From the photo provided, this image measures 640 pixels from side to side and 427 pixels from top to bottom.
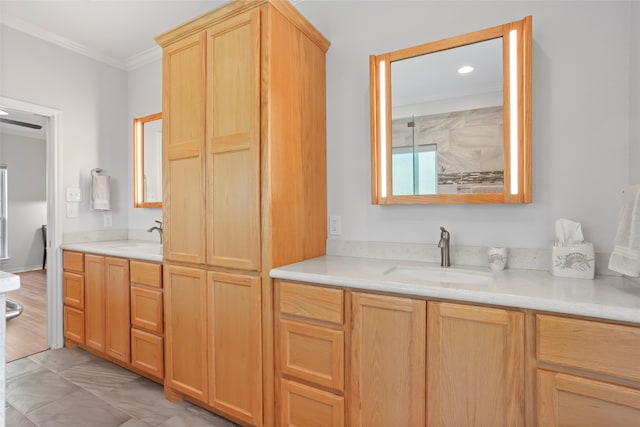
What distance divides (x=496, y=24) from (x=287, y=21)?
1.09 meters

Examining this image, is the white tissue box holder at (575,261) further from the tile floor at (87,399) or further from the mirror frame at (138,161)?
the mirror frame at (138,161)

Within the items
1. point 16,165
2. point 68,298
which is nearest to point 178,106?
point 68,298

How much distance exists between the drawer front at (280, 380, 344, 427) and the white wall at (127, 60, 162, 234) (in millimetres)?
2148

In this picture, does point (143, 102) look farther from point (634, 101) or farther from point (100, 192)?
point (634, 101)

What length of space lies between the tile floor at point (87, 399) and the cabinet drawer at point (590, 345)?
5.45 feet

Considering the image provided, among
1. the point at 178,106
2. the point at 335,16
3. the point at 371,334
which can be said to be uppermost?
the point at 335,16

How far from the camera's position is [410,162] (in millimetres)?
1894

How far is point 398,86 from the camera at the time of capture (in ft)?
6.27

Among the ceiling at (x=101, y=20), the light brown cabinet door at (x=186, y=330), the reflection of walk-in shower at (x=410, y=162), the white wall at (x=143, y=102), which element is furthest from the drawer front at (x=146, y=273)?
A: the ceiling at (x=101, y=20)

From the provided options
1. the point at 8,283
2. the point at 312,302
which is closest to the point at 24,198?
the point at 8,283

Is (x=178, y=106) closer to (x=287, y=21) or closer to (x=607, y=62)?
(x=287, y=21)

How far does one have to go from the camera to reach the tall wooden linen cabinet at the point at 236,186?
1.69 metres

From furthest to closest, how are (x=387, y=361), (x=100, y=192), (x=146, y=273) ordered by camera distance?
(x=100, y=192)
(x=146, y=273)
(x=387, y=361)

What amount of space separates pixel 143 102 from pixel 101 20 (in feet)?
2.56
